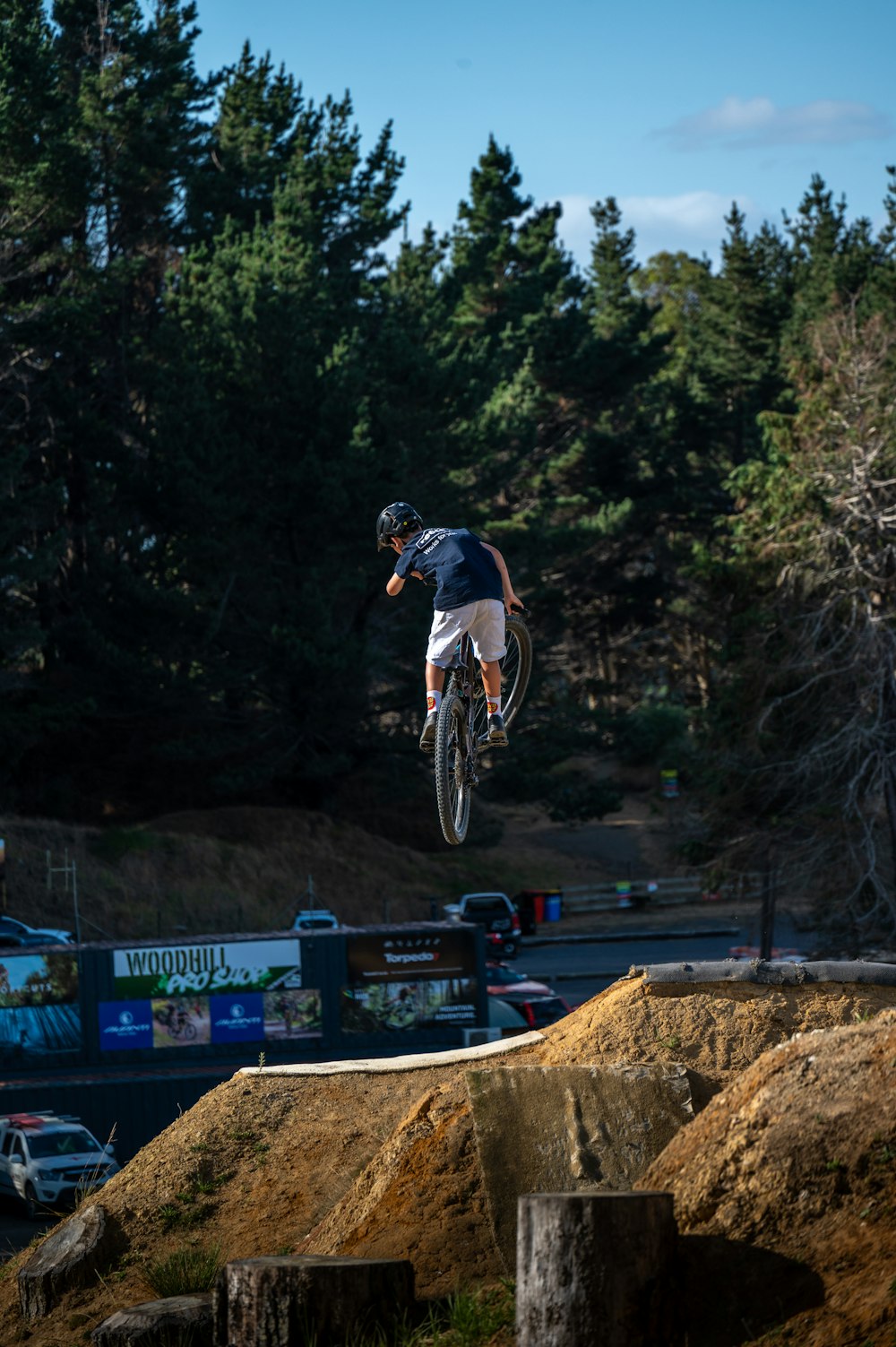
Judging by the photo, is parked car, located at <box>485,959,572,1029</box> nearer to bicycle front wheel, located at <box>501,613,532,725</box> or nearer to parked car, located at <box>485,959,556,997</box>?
parked car, located at <box>485,959,556,997</box>

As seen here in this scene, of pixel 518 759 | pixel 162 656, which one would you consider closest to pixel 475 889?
pixel 518 759

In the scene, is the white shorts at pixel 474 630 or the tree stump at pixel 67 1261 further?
the tree stump at pixel 67 1261

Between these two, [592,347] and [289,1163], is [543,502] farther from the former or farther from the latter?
[289,1163]

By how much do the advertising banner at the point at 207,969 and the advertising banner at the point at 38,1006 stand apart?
0.84 metres

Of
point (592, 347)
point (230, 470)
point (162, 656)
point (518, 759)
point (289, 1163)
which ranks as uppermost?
point (592, 347)

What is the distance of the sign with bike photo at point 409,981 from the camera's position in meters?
27.1

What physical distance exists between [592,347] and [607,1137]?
56814mm

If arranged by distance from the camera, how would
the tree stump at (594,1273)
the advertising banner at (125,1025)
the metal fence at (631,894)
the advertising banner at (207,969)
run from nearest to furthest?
the tree stump at (594,1273)
the advertising banner at (125,1025)
the advertising banner at (207,969)
the metal fence at (631,894)

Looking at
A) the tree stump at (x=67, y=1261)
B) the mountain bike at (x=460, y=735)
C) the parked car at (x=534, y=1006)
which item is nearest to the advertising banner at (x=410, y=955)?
the parked car at (x=534, y=1006)

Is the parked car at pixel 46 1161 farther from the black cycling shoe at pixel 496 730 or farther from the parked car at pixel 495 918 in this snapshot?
the parked car at pixel 495 918

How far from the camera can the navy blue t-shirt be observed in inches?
434

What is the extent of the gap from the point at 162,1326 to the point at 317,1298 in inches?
59.9

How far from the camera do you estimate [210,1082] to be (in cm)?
2586

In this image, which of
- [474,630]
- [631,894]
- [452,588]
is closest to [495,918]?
[631,894]
